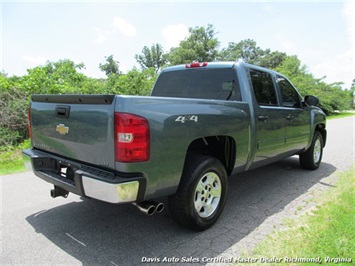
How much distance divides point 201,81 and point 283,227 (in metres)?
2.26

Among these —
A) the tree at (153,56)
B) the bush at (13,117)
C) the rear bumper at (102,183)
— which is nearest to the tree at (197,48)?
the tree at (153,56)

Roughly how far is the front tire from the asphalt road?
0.18 m

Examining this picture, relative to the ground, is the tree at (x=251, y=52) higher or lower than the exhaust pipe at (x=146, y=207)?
higher

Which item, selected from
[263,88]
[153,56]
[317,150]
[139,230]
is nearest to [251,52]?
[153,56]

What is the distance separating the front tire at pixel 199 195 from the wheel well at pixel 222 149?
245mm

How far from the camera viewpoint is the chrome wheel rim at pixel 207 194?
117 inches

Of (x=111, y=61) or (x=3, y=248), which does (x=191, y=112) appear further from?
(x=111, y=61)

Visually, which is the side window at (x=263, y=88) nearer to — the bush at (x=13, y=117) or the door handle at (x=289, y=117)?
the door handle at (x=289, y=117)

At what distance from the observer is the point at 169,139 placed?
2492 mm

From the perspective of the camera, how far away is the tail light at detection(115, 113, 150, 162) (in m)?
2.25

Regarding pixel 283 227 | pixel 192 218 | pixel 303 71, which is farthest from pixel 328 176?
pixel 303 71

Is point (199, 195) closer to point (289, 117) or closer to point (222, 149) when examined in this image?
point (222, 149)

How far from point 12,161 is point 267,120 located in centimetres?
578

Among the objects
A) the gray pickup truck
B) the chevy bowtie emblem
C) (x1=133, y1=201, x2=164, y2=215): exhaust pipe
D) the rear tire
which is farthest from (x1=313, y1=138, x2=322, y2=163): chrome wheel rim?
the chevy bowtie emblem
